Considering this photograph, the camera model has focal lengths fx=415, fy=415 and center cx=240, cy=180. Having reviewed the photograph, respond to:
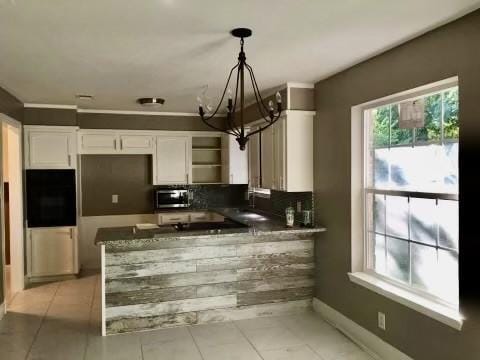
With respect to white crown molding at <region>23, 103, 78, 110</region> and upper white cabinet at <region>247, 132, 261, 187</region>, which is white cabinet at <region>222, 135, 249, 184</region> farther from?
white crown molding at <region>23, 103, 78, 110</region>

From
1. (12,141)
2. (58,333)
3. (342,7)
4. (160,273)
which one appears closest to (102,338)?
(58,333)

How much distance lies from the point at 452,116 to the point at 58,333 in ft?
12.4

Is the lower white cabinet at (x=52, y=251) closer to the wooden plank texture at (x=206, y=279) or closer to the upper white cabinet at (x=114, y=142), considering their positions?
the upper white cabinet at (x=114, y=142)

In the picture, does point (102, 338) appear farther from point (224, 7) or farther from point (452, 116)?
point (452, 116)

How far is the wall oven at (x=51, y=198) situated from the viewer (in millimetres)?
5492

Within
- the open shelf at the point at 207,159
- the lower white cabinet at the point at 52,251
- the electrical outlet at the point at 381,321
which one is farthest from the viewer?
the open shelf at the point at 207,159

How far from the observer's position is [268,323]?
4.07m

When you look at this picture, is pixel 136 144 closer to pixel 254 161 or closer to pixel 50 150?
pixel 50 150

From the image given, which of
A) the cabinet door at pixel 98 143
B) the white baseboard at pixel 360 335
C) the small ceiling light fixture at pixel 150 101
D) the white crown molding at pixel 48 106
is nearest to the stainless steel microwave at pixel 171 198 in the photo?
the cabinet door at pixel 98 143

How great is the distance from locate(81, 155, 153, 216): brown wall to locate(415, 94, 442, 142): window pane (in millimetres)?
4581

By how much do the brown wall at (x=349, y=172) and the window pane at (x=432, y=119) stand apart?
161 millimetres

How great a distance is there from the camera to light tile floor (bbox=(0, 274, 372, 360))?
3403 mm

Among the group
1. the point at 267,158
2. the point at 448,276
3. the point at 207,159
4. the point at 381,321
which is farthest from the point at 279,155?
the point at 207,159

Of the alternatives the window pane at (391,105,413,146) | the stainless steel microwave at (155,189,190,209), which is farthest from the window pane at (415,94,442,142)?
the stainless steel microwave at (155,189,190,209)
